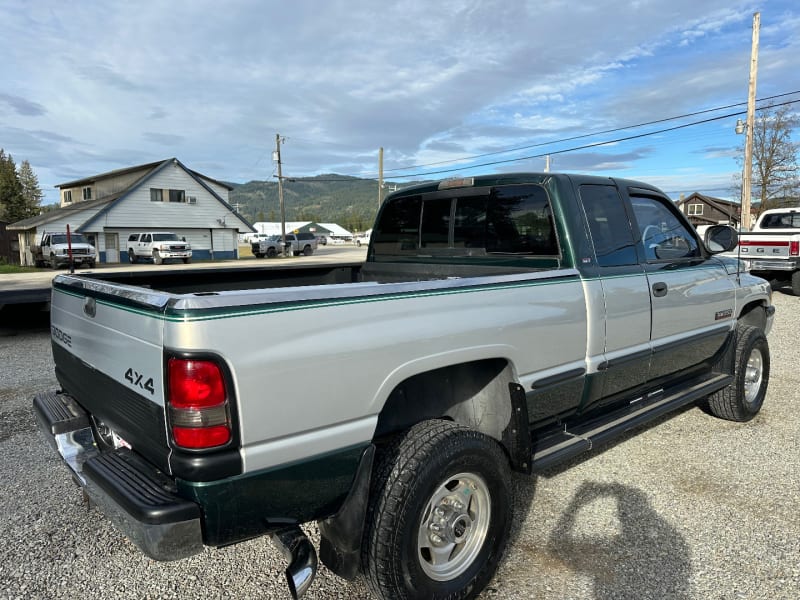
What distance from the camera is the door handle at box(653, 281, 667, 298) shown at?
362 centimetres

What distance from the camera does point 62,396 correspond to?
313cm

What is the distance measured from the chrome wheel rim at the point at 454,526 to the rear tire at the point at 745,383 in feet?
10.1

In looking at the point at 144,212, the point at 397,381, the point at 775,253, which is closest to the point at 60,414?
the point at 397,381

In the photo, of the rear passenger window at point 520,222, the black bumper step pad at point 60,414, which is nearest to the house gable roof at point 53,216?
the black bumper step pad at point 60,414

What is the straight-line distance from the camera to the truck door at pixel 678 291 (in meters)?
3.72

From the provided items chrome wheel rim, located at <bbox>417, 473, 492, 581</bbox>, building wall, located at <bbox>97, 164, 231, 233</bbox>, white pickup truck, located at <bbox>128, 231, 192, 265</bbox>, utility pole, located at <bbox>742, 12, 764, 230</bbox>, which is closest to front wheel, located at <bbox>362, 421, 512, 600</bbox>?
chrome wheel rim, located at <bbox>417, 473, 492, 581</bbox>

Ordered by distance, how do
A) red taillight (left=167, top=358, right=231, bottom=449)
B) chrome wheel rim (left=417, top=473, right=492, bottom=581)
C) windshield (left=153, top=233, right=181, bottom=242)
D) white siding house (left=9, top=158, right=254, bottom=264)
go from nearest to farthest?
1. red taillight (left=167, top=358, right=231, bottom=449)
2. chrome wheel rim (left=417, top=473, right=492, bottom=581)
3. windshield (left=153, top=233, right=181, bottom=242)
4. white siding house (left=9, top=158, right=254, bottom=264)

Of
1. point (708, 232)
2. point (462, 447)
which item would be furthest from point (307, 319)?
point (708, 232)

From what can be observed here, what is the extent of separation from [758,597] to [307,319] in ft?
8.09

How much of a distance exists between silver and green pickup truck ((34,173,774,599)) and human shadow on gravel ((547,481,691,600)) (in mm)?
512

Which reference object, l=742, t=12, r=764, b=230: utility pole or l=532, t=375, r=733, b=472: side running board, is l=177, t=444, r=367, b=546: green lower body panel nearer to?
l=532, t=375, r=733, b=472: side running board

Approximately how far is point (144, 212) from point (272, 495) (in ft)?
129

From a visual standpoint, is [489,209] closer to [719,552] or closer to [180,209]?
[719,552]

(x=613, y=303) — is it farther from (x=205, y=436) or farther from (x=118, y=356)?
(x=118, y=356)
